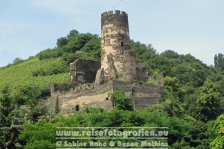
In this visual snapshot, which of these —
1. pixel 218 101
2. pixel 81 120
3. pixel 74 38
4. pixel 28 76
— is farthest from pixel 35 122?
pixel 74 38

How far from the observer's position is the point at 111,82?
142 feet

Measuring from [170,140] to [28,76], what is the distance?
27.2m

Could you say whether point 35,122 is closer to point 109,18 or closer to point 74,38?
point 109,18

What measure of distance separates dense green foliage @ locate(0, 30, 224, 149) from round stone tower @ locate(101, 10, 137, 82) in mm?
3082

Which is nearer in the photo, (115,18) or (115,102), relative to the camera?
(115,102)

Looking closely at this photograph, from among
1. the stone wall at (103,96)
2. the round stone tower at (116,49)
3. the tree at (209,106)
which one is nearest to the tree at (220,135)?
the stone wall at (103,96)

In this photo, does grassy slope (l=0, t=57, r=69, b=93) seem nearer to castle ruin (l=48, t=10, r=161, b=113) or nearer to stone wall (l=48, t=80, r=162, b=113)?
castle ruin (l=48, t=10, r=161, b=113)

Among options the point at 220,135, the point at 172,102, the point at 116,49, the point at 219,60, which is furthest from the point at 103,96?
the point at 219,60

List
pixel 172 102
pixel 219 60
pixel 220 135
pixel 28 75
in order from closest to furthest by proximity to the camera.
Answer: pixel 220 135 → pixel 172 102 → pixel 28 75 → pixel 219 60

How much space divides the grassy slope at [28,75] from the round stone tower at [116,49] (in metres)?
11.1

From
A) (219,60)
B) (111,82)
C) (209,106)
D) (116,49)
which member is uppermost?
(219,60)

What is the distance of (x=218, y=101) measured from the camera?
172ft

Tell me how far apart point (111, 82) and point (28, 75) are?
24.4 metres

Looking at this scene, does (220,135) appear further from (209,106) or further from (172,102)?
(209,106)
